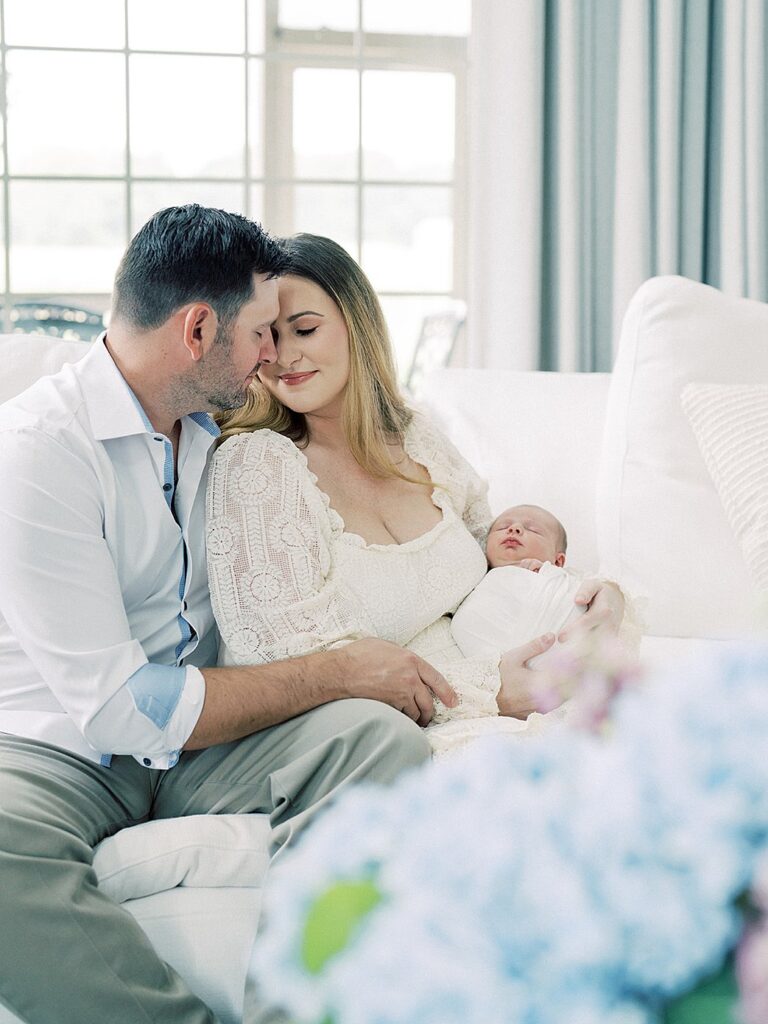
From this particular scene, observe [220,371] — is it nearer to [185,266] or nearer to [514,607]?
[185,266]

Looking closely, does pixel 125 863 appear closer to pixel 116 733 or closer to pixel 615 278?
pixel 116 733

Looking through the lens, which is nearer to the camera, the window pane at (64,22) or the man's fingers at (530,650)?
the man's fingers at (530,650)

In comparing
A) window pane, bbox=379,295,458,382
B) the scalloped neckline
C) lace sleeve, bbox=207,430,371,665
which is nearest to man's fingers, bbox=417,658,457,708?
lace sleeve, bbox=207,430,371,665

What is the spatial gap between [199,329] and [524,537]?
69 centimetres

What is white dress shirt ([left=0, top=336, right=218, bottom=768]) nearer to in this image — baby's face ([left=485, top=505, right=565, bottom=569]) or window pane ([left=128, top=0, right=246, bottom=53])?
baby's face ([left=485, top=505, right=565, bottom=569])

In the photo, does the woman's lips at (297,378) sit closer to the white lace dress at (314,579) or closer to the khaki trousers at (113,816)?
the white lace dress at (314,579)

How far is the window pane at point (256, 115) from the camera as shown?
312 centimetres

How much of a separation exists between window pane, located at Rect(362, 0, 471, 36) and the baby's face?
1760mm

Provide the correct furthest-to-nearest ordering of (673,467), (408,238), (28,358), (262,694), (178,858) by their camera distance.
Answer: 1. (408,238)
2. (673,467)
3. (28,358)
4. (262,694)
5. (178,858)

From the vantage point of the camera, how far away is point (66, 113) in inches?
120

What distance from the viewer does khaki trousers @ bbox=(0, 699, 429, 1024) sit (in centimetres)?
117

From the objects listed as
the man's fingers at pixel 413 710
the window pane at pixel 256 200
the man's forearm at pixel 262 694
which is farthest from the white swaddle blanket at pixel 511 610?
the window pane at pixel 256 200

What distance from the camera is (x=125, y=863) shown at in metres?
1.32

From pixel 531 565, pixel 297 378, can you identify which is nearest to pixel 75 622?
pixel 297 378
